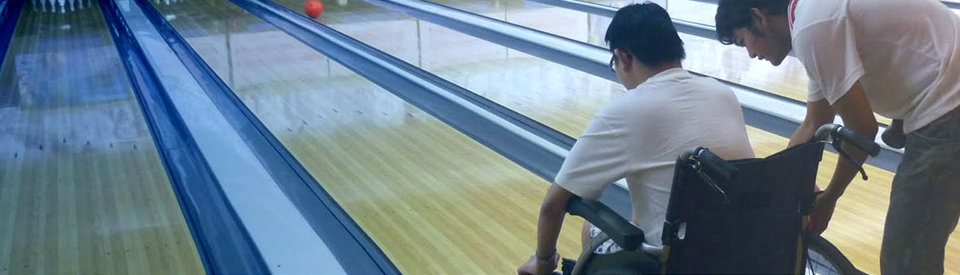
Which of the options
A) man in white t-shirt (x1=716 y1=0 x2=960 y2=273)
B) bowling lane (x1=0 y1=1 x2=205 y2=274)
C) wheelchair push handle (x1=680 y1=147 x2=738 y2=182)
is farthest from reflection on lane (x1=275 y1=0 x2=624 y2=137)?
wheelchair push handle (x1=680 y1=147 x2=738 y2=182)

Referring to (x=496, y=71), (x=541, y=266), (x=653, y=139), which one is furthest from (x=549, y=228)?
(x=496, y=71)

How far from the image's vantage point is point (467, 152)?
151 inches

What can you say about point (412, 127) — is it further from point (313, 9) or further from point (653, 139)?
point (313, 9)

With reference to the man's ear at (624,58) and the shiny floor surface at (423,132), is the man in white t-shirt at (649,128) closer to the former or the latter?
the man's ear at (624,58)

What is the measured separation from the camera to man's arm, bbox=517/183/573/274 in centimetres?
159

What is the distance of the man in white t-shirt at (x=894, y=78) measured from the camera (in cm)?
153

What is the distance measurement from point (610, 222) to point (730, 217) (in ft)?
0.68

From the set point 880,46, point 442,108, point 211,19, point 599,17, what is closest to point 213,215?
point 442,108

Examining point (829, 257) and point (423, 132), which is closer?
point (829, 257)

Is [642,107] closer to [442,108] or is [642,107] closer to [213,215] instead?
[213,215]

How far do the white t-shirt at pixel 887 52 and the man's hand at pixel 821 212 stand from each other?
20 cm

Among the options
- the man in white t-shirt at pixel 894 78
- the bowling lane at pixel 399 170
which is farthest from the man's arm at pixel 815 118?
the bowling lane at pixel 399 170

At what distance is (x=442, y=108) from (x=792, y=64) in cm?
221

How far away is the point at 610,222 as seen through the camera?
150 cm
